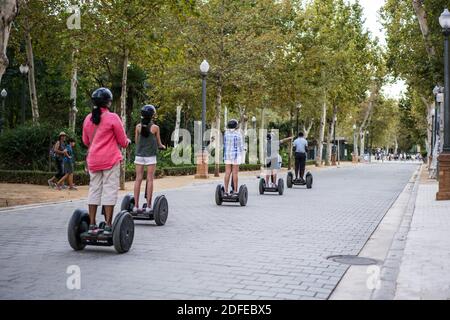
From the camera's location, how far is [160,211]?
880 centimetres

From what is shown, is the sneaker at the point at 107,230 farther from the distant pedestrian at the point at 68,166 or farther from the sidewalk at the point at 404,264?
the distant pedestrian at the point at 68,166

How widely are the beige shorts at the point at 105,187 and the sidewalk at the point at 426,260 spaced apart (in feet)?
10.8

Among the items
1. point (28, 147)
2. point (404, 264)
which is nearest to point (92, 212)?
point (404, 264)

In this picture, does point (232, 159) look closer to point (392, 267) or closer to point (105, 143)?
point (105, 143)

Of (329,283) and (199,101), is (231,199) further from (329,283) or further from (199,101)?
(199,101)

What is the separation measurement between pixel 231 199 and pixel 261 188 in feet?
11.3

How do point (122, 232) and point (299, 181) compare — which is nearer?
point (122, 232)

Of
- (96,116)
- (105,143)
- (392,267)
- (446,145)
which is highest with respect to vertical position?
(96,116)

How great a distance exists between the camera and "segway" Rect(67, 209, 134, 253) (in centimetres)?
623

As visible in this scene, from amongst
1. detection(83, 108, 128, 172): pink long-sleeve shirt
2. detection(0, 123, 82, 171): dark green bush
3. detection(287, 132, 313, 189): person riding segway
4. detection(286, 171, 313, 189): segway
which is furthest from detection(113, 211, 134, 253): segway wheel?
detection(0, 123, 82, 171): dark green bush

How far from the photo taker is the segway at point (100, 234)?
20.4 ft

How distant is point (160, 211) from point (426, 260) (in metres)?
4.36

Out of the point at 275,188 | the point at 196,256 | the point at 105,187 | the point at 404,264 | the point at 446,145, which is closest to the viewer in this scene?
the point at 404,264

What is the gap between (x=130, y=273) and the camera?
5289mm
